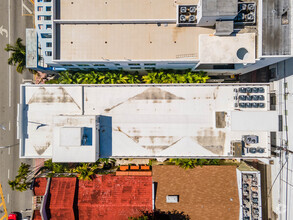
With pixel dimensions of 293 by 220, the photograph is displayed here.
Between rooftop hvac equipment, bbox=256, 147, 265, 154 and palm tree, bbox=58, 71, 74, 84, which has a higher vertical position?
palm tree, bbox=58, 71, 74, 84

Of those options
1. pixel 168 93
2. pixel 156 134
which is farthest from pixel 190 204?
pixel 168 93

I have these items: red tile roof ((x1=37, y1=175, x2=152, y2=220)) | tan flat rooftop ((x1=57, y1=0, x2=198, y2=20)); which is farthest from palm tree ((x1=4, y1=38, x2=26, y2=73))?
red tile roof ((x1=37, y1=175, x2=152, y2=220))

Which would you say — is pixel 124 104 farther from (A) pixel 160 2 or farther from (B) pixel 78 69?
(A) pixel 160 2

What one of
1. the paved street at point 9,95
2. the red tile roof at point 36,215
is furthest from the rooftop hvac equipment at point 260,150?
the paved street at point 9,95

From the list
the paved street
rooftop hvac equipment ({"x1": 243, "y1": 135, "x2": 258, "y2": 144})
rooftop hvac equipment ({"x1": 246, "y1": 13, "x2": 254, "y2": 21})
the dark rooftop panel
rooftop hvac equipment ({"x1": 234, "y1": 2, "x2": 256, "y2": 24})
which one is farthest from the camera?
the paved street

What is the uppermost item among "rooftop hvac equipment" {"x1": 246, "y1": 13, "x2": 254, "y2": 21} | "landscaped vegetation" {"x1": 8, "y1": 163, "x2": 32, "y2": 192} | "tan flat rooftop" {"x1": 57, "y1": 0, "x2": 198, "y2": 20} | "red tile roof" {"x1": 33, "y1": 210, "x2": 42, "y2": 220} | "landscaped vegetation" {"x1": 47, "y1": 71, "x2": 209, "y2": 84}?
"tan flat rooftop" {"x1": 57, "y1": 0, "x2": 198, "y2": 20}

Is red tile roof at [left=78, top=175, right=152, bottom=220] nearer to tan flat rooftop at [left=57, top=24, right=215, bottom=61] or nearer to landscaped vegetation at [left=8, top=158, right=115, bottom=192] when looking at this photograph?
landscaped vegetation at [left=8, top=158, right=115, bottom=192]

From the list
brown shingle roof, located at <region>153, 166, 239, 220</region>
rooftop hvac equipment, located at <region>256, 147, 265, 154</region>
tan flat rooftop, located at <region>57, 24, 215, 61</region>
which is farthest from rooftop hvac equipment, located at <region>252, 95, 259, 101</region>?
brown shingle roof, located at <region>153, 166, 239, 220</region>

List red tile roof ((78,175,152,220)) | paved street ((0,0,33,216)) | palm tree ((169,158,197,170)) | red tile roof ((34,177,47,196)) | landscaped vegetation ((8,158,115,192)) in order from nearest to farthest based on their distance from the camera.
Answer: palm tree ((169,158,197,170)) → red tile roof ((78,175,152,220)) → landscaped vegetation ((8,158,115,192)) → red tile roof ((34,177,47,196)) → paved street ((0,0,33,216))

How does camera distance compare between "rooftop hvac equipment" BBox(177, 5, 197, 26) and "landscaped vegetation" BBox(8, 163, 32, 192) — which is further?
"landscaped vegetation" BBox(8, 163, 32, 192)
